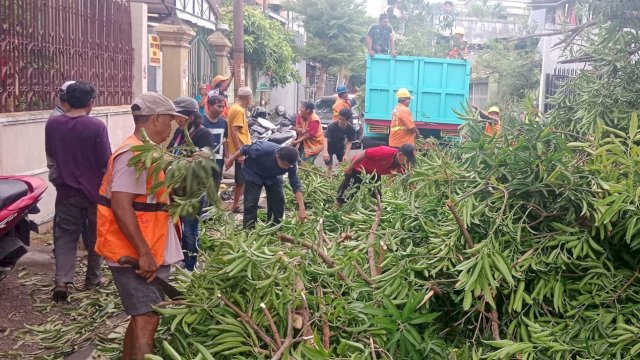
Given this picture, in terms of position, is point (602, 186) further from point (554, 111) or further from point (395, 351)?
point (554, 111)

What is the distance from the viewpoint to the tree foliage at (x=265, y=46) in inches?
1000

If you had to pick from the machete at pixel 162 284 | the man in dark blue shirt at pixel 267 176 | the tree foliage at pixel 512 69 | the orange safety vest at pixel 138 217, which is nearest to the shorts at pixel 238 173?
the man in dark blue shirt at pixel 267 176

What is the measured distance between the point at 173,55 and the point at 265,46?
11.8 metres

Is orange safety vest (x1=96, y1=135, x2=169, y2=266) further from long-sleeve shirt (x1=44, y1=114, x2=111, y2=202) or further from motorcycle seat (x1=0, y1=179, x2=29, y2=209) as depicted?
long-sleeve shirt (x1=44, y1=114, x2=111, y2=202)

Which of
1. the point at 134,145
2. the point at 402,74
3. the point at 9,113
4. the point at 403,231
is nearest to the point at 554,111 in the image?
the point at 403,231

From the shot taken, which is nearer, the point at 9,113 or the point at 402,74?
the point at 9,113

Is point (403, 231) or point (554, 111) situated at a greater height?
point (554, 111)

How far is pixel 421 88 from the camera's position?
52.1 ft

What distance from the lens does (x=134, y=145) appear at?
404 centimetres

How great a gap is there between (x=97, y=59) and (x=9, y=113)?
2.85 metres

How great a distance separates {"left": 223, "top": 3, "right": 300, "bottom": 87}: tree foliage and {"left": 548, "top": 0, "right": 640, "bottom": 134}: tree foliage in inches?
747

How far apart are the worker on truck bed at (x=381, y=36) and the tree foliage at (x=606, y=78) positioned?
11.0 metres

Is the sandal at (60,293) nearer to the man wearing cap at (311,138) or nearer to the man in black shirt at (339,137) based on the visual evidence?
the man wearing cap at (311,138)

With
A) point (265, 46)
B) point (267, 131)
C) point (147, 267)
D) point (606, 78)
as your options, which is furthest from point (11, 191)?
point (265, 46)
